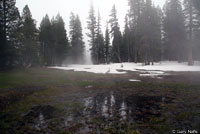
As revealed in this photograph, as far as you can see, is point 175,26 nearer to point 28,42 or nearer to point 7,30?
point 28,42

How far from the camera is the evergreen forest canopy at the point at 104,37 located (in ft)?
81.0

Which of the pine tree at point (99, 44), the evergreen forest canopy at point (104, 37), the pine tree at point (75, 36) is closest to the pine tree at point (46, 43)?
the evergreen forest canopy at point (104, 37)

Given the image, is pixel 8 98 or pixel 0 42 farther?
pixel 0 42

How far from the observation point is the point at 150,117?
215 inches

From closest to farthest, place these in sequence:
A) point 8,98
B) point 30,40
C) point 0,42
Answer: point 8,98, point 0,42, point 30,40

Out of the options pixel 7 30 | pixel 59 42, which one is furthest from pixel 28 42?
pixel 59 42

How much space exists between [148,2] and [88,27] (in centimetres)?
2002

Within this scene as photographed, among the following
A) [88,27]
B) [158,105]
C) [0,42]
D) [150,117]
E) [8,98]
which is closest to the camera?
[150,117]

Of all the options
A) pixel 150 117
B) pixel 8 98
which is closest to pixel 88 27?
pixel 8 98

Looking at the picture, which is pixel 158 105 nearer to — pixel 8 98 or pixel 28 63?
pixel 8 98

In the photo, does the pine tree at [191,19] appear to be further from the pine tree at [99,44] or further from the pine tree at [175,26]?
the pine tree at [99,44]

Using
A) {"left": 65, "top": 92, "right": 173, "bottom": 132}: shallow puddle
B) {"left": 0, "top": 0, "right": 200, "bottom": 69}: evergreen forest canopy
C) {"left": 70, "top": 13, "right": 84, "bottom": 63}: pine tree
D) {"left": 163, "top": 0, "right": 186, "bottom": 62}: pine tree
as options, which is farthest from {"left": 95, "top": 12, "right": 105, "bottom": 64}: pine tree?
{"left": 65, "top": 92, "right": 173, "bottom": 132}: shallow puddle

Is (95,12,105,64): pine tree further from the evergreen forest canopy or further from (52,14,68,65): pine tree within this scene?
(52,14,68,65): pine tree

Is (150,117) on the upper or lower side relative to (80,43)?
lower
